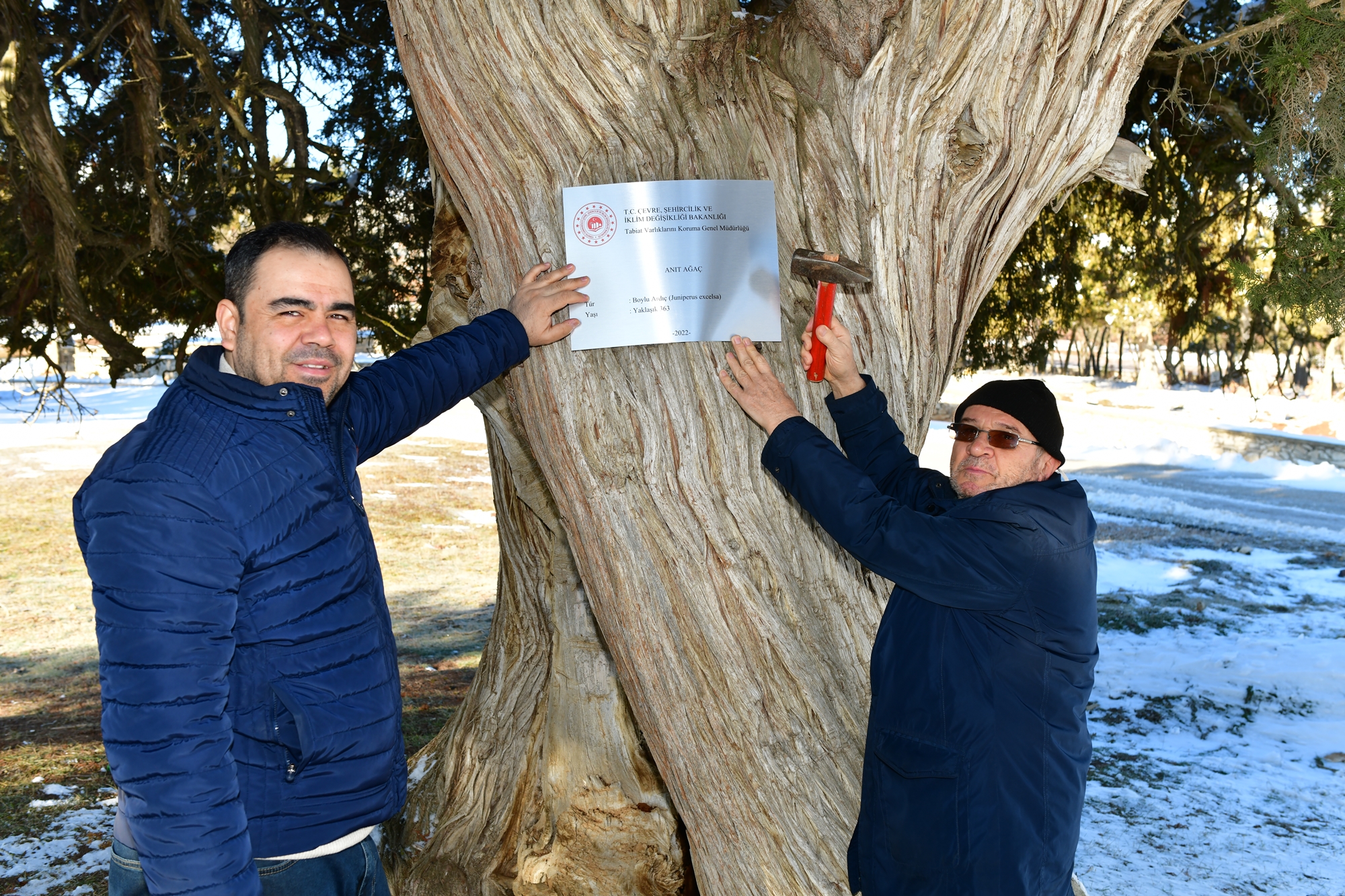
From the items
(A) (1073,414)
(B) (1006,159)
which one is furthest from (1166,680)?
(A) (1073,414)

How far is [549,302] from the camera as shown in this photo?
2.55 m

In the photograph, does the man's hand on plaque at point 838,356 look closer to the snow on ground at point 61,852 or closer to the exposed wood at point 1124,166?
the exposed wood at point 1124,166

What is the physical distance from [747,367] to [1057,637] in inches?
37.3

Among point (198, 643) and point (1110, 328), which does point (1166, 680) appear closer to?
point (198, 643)

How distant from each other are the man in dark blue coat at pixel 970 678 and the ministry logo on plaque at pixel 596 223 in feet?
2.17

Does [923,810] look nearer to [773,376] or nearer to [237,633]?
[773,376]

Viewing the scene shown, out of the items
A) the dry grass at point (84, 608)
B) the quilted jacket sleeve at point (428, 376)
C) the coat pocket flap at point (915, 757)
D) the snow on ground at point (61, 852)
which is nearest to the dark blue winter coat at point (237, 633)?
the quilted jacket sleeve at point (428, 376)

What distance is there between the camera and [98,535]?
73.2 inches

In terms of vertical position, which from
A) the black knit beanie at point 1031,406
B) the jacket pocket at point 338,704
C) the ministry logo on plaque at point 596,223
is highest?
the ministry logo on plaque at point 596,223

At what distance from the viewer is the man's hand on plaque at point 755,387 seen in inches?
98.7

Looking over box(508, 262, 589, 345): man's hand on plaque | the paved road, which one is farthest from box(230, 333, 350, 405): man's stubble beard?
the paved road

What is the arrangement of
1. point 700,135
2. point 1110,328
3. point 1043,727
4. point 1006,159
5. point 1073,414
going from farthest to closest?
1. point 1110,328
2. point 1073,414
3. point 1006,159
4. point 700,135
5. point 1043,727

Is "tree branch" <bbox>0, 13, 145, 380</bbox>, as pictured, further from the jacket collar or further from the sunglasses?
the sunglasses

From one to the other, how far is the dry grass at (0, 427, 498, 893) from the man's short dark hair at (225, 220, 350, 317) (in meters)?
3.44
